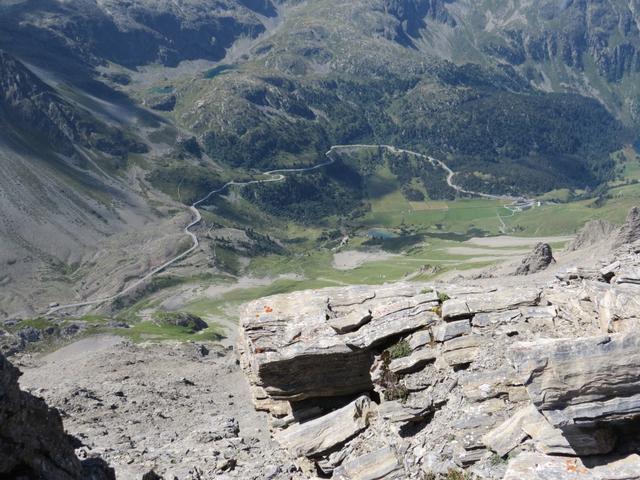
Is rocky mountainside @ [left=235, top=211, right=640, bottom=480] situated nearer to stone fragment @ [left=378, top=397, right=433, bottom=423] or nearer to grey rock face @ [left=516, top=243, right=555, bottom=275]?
stone fragment @ [left=378, top=397, right=433, bottom=423]

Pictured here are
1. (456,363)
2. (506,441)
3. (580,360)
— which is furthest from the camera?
(456,363)

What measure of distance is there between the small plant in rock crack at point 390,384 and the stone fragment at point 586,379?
8.50 m

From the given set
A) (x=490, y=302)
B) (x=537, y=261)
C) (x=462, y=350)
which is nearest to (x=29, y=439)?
(x=462, y=350)

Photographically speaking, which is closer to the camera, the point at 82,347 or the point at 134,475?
the point at 134,475

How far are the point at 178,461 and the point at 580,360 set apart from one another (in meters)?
26.0

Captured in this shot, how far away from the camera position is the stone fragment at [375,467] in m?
28.9

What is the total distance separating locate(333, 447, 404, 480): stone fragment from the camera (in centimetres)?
2888

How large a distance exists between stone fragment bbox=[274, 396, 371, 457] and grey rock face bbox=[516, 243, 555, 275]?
2718 inches

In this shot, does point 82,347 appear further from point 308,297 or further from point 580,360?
point 580,360

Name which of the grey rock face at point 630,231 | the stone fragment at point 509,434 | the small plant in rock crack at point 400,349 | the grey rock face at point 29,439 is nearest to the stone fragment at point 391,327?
the small plant in rock crack at point 400,349

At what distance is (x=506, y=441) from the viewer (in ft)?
85.9

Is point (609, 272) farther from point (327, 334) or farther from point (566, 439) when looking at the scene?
point (327, 334)

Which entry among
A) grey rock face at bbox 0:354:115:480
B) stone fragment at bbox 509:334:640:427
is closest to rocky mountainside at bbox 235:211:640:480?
stone fragment at bbox 509:334:640:427

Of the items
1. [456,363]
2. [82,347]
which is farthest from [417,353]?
[82,347]
